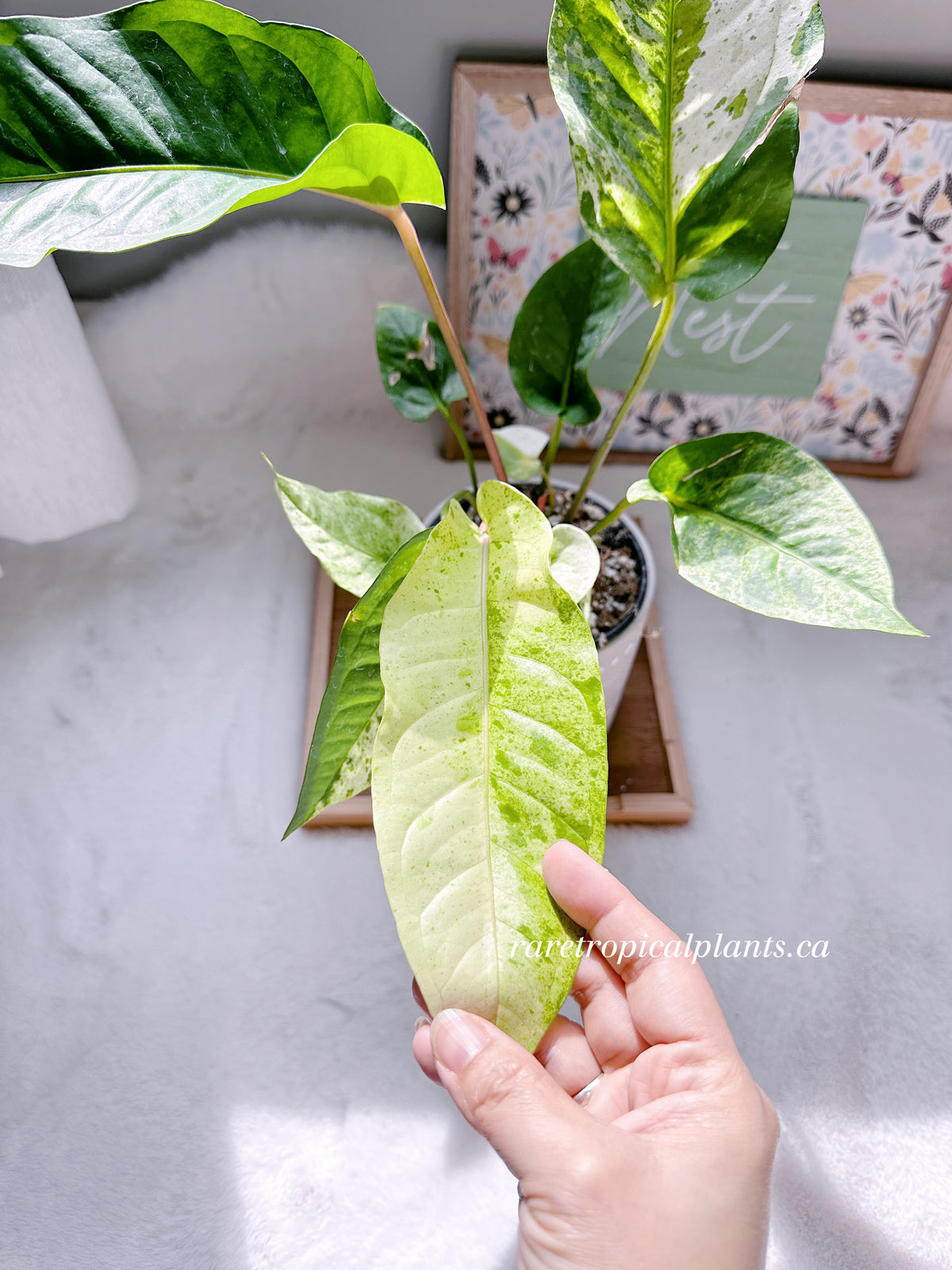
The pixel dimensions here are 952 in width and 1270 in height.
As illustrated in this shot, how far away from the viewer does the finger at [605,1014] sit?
559 millimetres

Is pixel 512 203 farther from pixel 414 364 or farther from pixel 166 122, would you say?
pixel 166 122

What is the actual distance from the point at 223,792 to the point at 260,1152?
10.9 inches

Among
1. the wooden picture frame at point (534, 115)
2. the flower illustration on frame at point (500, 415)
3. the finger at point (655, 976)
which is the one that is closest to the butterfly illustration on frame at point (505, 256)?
the wooden picture frame at point (534, 115)

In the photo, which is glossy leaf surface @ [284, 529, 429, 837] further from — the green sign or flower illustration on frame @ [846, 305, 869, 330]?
flower illustration on frame @ [846, 305, 869, 330]

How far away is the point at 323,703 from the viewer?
50 centimetres

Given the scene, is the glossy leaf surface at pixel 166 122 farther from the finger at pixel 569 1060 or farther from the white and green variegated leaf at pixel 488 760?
the finger at pixel 569 1060

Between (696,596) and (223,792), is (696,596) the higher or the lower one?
the higher one

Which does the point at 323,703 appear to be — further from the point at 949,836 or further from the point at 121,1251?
the point at 949,836

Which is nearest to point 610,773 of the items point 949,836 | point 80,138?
point 949,836

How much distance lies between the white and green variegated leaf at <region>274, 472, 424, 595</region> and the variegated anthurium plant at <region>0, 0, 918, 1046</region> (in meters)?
0.06

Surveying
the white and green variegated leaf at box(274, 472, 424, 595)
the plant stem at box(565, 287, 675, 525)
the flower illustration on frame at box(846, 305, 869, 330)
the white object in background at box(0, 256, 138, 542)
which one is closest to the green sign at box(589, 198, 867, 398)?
the flower illustration on frame at box(846, 305, 869, 330)

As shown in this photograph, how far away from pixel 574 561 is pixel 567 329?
0.66ft

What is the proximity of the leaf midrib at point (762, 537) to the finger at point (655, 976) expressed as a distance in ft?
0.65

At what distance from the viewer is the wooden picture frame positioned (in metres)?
0.68
